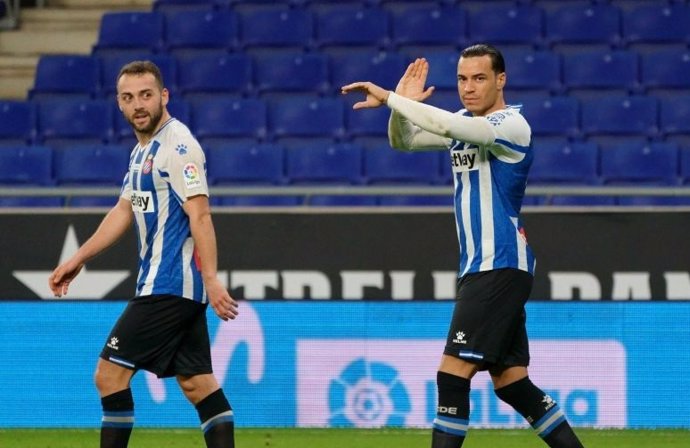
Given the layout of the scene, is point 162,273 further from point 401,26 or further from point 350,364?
point 401,26

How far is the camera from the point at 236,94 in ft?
42.9

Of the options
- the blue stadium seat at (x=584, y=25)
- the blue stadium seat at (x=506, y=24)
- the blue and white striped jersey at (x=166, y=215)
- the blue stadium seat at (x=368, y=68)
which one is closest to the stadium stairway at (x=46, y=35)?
the blue stadium seat at (x=368, y=68)

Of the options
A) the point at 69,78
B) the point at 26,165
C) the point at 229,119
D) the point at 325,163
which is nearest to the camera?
the point at 325,163

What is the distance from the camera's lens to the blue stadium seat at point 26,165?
12.2m

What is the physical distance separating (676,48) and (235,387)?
6.37m

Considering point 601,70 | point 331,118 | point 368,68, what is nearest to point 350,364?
point 331,118

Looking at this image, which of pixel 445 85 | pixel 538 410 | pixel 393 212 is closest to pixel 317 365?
pixel 393 212

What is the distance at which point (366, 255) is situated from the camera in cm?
881

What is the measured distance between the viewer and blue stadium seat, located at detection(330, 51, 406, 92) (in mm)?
12703

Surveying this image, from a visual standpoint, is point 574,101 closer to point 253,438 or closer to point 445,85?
point 445,85

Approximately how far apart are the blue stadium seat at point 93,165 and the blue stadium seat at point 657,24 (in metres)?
4.96

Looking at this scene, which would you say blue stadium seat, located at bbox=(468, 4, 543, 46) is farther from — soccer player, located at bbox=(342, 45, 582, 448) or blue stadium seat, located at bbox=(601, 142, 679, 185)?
soccer player, located at bbox=(342, 45, 582, 448)

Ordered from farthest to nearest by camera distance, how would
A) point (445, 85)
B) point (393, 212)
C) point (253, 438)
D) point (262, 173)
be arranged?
1. point (445, 85)
2. point (262, 173)
3. point (393, 212)
4. point (253, 438)

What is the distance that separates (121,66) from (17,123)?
1.11 metres
